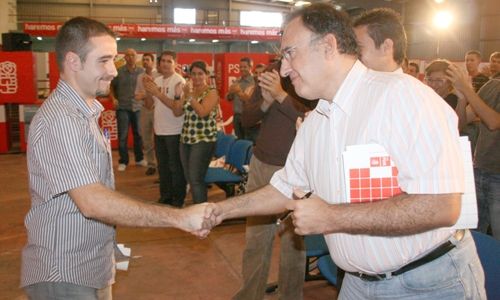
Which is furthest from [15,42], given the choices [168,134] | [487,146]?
[487,146]

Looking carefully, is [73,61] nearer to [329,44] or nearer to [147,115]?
[329,44]

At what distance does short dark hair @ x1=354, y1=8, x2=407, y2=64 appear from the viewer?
240 cm

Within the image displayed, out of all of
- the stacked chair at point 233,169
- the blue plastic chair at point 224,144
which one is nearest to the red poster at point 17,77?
the blue plastic chair at point 224,144

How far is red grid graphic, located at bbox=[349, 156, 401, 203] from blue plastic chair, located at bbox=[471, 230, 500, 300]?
82 centimetres

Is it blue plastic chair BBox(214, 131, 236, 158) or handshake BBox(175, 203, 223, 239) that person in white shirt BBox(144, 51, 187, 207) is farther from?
handshake BBox(175, 203, 223, 239)

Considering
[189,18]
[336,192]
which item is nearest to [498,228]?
[336,192]

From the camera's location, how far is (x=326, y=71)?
1.74 meters

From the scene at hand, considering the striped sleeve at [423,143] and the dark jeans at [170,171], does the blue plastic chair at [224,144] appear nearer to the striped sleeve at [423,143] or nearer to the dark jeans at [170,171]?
the dark jeans at [170,171]

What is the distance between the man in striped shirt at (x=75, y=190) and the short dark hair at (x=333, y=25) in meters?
0.89

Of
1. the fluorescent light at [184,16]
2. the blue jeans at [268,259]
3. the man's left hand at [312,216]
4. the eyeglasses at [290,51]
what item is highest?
the fluorescent light at [184,16]

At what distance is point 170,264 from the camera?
15.0 feet

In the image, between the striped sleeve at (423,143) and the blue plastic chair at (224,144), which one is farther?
the blue plastic chair at (224,144)

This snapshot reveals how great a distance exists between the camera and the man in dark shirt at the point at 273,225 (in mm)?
3346

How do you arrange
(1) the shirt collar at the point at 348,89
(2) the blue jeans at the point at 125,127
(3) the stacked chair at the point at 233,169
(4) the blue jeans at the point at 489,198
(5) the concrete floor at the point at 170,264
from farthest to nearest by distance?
(2) the blue jeans at the point at 125,127 → (3) the stacked chair at the point at 233,169 → (5) the concrete floor at the point at 170,264 → (4) the blue jeans at the point at 489,198 → (1) the shirt collar at the point at 348,89
